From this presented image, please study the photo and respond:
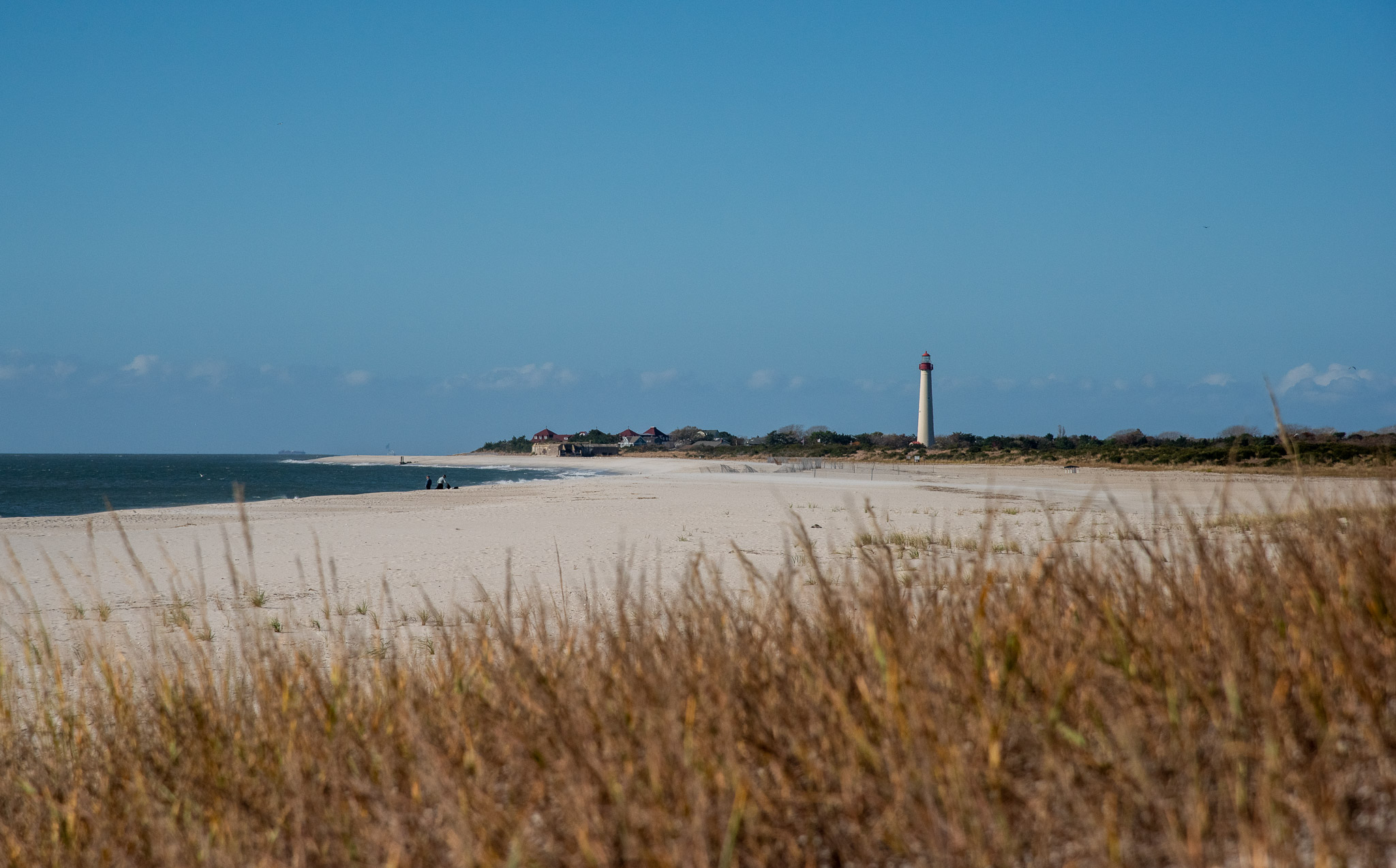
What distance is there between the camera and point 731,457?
86.6m

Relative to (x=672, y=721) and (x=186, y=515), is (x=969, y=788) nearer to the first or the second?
(x=672, y=721)

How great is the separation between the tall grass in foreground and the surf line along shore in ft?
1.13

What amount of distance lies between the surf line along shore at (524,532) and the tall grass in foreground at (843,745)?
345 mm

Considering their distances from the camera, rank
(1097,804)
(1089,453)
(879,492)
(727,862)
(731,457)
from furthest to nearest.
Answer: (731,457), (1089,453), (879,492), (1097,804), (727,862)

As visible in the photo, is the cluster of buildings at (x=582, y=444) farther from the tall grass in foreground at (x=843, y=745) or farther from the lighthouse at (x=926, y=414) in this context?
the tall grass in foreground at (x=843, y=745)

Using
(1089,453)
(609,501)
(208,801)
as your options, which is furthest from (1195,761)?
(1089,453)

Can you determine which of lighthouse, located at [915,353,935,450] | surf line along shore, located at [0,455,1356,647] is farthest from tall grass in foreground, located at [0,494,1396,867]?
lighthouse, located at [915,353,935,450]

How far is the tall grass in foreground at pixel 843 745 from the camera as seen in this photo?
1.84 meters

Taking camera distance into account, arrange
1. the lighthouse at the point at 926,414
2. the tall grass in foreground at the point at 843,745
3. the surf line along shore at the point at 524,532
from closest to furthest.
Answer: the tall grass in foreground at the point at 843,745
the surf line along shore at the point at 524,532
the lighthouse at the point at 926,414

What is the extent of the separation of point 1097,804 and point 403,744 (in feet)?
6.09

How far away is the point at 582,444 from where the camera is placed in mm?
120750

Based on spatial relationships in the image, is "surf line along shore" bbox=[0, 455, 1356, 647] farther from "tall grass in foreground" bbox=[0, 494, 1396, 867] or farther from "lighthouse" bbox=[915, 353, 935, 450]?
"lighthouse" bbox=[915, 353, 935, 450]

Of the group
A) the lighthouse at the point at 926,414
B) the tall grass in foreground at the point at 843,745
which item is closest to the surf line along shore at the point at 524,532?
the tall grass in foreground at the point at 843,745

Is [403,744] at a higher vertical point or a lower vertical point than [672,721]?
lower
